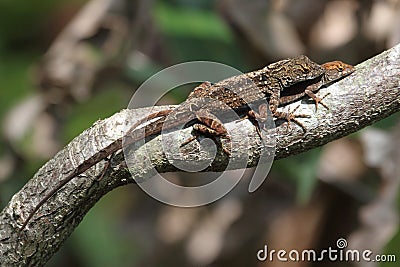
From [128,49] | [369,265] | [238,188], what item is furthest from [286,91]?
[238,188]

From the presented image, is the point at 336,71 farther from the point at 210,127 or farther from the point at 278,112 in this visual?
the point at 210,127

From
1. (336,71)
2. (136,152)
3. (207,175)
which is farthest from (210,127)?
(207,175)

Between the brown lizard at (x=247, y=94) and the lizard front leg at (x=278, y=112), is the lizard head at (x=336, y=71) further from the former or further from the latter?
the lizard front leg at (x=278, y=112)

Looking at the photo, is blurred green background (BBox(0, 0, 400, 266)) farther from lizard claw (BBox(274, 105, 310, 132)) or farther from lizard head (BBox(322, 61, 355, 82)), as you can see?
lizard claw (BBox(274, 105, 310, 132))

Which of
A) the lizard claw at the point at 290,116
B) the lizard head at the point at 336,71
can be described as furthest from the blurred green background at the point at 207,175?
the lizard claw at the point at 290,116

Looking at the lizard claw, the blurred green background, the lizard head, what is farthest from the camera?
the blurred green background

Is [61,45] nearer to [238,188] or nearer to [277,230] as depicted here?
[238,188]

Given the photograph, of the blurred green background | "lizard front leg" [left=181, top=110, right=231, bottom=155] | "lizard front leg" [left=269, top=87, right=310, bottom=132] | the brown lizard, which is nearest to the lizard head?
the brown lizard
